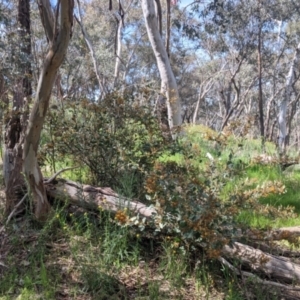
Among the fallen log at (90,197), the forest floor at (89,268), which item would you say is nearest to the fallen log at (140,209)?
the fallen log at (90,197)

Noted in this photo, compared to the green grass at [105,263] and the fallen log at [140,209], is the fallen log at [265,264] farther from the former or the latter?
the green grass at [105,263]

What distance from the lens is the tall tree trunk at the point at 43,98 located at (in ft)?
8.56

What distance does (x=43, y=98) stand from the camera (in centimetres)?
288

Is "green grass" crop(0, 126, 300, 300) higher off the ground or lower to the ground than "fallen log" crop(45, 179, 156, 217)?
lower

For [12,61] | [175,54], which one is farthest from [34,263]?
[175,54]

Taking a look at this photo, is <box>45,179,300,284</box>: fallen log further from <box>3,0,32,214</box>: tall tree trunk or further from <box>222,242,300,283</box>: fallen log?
<box>3,0,32,214</box>: tall tree trunk

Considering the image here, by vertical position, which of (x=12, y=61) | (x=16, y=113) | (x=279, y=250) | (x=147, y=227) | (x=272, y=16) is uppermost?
(x=272, y=16)

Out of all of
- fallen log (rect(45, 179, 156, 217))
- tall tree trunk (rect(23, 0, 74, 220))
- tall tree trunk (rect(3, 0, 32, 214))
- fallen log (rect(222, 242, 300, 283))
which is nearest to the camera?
tall tree trunk (rect(23, 0, 74, 220))

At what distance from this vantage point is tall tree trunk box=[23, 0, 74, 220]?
261 centimetres

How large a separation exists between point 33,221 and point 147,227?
91 centimetres

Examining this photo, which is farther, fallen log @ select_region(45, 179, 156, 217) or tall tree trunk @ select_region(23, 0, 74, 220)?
fallen log @ select_region(45, 179, 156, 217)

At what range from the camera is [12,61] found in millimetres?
6938

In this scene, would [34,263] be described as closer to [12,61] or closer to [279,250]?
[279,250]

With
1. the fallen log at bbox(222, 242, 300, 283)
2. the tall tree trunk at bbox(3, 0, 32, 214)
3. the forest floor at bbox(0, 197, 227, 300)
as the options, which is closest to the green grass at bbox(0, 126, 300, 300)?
the forest floor at bbox(0, 197, 227, 300)
